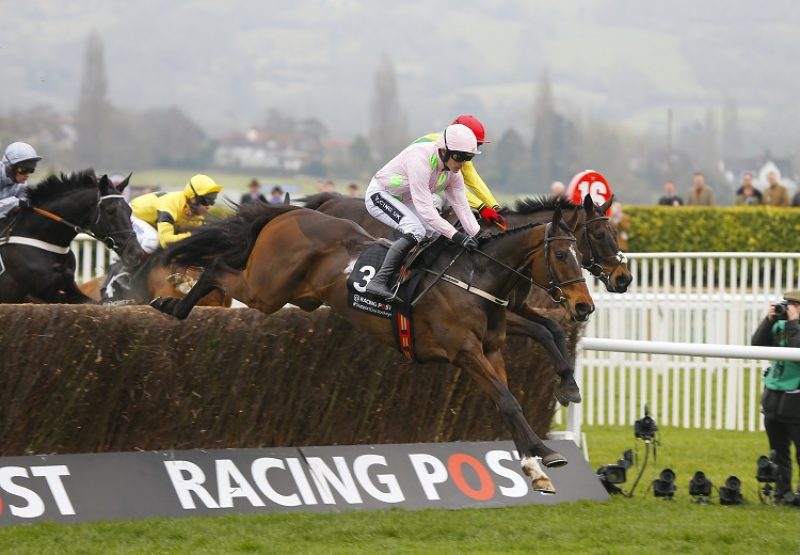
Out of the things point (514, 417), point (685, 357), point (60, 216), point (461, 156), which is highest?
point (461, 156)

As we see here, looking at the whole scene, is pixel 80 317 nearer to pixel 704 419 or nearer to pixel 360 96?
pixel 704 419

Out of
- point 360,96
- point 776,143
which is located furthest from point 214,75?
point 776,143

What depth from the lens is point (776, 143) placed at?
54.9 meters

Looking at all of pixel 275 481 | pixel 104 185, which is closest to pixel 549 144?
pixel 104 185

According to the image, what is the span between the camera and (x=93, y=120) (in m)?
38.1

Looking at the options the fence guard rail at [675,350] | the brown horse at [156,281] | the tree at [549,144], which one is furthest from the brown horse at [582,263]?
the tree at [549,144]

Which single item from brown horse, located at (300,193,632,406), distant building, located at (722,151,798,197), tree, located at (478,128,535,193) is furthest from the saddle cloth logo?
tree, located at (478,128,535,193)

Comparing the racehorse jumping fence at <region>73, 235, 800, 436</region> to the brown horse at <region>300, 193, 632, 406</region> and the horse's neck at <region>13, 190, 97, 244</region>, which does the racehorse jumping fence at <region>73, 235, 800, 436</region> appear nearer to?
the brown horse at <region>300, 193, 632, 406</region>

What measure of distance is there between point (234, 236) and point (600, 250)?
211cm

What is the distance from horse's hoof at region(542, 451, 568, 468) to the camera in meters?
6.13

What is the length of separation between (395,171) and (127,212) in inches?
92.9

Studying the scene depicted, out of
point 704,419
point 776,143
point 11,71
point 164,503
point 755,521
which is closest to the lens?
point 164,503

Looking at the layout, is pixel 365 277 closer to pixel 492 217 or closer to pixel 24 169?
pixel 492 217

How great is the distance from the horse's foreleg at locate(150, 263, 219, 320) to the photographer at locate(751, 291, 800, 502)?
10.2 ft
